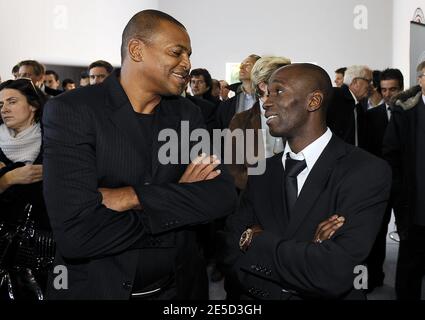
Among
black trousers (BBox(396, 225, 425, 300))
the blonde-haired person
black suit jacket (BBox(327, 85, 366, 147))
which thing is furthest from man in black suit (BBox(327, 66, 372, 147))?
black trousers (BBox(396, 225, 425, 300))

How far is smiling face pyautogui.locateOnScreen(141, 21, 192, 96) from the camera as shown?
200 centimetres

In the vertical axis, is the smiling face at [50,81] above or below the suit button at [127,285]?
above

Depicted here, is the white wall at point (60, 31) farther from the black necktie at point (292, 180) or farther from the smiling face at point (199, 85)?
the black necktie at point (292, 180)

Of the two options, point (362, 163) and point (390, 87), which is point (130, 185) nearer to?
point (362, 163)

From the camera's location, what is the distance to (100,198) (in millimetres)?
1896

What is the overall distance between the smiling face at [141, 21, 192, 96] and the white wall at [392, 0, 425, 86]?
9231 millimetres

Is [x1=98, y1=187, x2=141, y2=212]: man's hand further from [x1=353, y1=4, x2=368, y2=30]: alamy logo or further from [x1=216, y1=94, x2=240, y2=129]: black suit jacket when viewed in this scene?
[x1=353, y1=4, x2=368, y2=30]: alamy logo

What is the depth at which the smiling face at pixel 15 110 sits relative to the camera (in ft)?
11.4

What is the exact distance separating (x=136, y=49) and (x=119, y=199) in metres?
0.56

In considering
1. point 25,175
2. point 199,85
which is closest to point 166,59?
point 25,175

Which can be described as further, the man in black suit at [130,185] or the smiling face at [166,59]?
the smiling face at [166,59]

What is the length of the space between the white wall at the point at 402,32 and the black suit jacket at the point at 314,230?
29.6 feet

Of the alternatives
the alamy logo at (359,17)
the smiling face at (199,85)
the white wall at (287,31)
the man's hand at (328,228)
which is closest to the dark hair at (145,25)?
the man's hand at (328,228)

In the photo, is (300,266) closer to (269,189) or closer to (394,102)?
(269,189)
